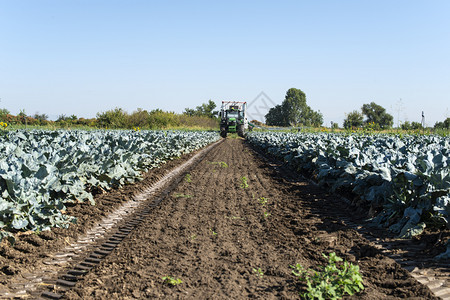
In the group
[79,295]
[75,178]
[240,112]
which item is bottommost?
[79,295]

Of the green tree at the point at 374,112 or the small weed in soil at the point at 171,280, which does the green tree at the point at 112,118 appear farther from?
the green tree at the point at 374,112

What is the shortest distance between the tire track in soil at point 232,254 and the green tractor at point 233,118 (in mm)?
32046

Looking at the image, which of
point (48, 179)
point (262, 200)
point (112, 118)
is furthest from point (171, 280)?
point (112, 118)

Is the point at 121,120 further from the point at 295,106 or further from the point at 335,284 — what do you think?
the point at 295,106

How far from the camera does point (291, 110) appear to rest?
345 feet

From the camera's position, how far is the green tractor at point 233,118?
127ft

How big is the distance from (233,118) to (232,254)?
34865 millimetres

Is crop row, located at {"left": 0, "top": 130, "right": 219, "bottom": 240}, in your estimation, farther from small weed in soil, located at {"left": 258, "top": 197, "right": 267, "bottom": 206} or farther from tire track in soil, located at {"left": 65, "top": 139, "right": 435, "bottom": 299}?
small weed in soil, located at {"left": 258, "top": 197, "right": 267, "bottom": 206}

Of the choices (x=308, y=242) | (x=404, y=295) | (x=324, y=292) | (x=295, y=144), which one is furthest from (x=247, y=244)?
(x=295, y=144)

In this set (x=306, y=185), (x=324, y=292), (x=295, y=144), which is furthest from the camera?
(x=295, y=144)

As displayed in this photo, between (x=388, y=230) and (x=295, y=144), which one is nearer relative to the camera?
(x=388, y=230)

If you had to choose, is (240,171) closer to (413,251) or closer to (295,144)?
(295,144)

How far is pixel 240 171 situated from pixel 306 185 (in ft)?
9.56

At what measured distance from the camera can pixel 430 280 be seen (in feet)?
10.4
